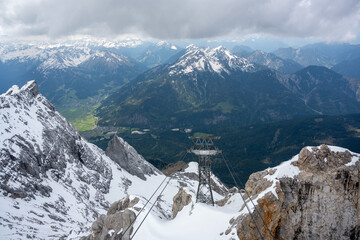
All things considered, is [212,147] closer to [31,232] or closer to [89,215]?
[31,232]

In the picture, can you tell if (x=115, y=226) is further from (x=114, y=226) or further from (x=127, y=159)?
(x=127, y=159)

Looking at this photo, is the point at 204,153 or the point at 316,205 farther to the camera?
the point at 204,153

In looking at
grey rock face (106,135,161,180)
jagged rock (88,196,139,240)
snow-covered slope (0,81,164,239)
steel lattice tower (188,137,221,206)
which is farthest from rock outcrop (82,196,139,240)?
grey rock face (106,135,161,180)

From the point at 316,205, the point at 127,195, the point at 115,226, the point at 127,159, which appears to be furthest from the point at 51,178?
the point at 316,205

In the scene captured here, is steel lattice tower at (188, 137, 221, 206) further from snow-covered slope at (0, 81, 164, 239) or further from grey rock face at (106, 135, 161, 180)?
grey rock face at (106, 135, 161, 180)

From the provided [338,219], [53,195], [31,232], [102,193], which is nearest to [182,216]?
[338,219]

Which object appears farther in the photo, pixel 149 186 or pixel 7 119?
pixel 149 186

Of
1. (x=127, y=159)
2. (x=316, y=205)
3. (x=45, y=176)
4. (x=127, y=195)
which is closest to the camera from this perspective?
(x=316, y=205)

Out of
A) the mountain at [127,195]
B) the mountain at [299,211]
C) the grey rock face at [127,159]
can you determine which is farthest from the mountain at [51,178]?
the mountain at [299,211]
